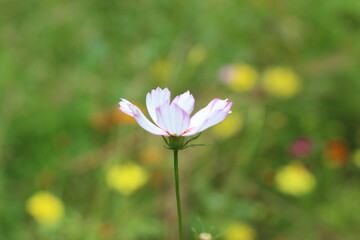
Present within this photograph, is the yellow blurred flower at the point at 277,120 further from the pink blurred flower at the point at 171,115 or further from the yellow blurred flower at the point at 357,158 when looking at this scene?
the pink blurred flower at the point at 171,115

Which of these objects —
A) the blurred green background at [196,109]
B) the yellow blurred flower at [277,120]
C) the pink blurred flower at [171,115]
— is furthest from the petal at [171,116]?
the yellow blurred flower at [277,120]

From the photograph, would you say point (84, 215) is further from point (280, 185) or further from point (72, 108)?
point (280, 185)

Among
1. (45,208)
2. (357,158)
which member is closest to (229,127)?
(357,158)

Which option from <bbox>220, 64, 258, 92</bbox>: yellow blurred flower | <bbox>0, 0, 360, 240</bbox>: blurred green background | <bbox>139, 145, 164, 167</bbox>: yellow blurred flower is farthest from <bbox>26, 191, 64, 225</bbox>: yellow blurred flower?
<bbox>220, 64, 258, 92</bbox>: yellow blurred flower

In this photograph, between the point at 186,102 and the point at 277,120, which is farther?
the point at 277,120

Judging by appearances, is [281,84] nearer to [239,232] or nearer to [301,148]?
[301,148]

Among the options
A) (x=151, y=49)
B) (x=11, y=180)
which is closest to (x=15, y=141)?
(x=11, y=180)

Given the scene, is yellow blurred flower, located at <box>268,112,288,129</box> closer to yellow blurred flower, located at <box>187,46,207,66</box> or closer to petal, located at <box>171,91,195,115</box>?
yellow blurred flower, located at <box>187,46,207,66</box>
